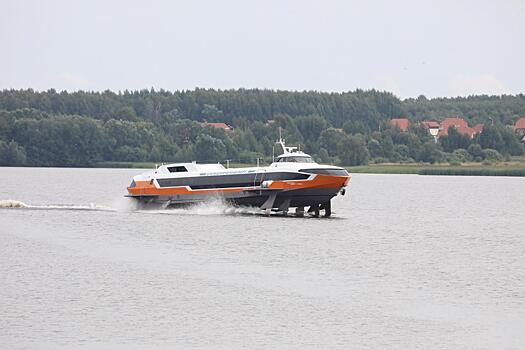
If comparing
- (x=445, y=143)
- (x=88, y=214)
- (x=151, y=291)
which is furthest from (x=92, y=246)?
(x=445, y=143)

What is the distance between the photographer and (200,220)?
63.2 m

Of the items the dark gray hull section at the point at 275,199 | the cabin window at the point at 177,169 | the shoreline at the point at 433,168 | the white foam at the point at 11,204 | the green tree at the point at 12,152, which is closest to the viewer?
the dark gray hull section at the point at 275,199

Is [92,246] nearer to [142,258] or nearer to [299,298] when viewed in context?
[142,258]

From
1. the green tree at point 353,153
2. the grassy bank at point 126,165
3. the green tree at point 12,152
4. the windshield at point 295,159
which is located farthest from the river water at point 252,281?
the green tree at point 12,152

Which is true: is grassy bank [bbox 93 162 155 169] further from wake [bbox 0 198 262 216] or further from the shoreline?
wake [bbox 0 198 262 216]

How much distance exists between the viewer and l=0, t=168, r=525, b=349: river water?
30.7 meters

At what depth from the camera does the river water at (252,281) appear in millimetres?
30734

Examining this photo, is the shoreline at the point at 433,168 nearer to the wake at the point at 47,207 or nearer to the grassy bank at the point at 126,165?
the grassy bank at the point at 126,165

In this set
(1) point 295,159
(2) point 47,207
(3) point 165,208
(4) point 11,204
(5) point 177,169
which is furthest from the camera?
(4) point 11,204

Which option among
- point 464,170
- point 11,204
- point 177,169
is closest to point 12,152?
point 464,170

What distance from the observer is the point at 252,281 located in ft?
131

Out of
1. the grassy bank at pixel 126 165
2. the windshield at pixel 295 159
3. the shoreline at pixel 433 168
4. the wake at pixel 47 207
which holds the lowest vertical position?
the shoreline at pixel 433 168

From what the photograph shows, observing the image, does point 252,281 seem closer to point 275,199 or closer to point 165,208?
point 275,199

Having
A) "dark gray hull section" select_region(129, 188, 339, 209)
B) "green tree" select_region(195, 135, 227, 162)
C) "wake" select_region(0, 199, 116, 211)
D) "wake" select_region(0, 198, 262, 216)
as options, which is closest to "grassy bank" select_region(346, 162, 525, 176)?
"green tree" select_region(195, 135, 227, 162)
